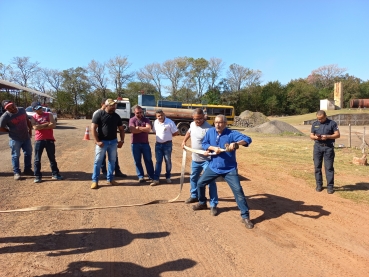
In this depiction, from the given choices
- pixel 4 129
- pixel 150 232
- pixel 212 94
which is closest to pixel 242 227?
pixel 150 232

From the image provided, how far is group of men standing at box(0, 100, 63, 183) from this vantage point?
6289mm

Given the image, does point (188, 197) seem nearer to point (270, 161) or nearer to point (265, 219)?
point (265, 219)

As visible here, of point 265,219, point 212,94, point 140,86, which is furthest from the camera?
point 140,86

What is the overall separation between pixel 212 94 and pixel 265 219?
5205 centimetres

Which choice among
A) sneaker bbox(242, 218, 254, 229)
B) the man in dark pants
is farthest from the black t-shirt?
the man in dark pants

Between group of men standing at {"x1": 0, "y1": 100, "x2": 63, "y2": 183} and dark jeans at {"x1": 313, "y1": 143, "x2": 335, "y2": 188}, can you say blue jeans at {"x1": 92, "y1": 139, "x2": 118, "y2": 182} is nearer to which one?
group of men standing at {"x1": 0, "y1": 100, "x2": 63, "y2": 183}

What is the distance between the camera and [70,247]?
348 cm

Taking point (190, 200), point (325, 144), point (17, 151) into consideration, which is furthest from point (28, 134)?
point (325, 144)

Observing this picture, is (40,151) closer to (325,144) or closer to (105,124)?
(105,124)

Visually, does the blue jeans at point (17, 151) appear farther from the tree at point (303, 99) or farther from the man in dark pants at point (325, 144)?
the tree at point (303, 99)

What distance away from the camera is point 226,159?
167 inches

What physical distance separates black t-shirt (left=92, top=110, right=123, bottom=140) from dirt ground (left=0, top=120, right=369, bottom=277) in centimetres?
114

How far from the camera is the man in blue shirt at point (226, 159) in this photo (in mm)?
4184

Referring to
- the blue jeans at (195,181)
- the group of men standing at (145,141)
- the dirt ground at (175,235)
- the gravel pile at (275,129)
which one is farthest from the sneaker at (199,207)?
the gravel pile at (275,129)
